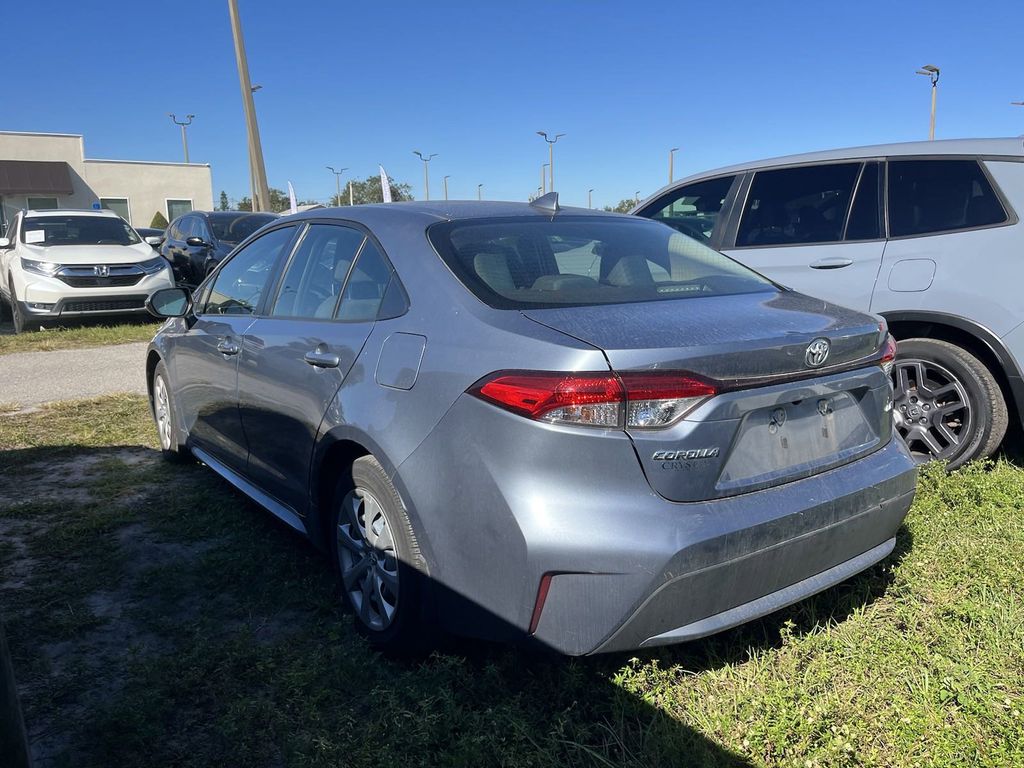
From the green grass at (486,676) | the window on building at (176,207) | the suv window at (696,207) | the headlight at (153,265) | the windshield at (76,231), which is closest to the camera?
the green grass at (486,676)

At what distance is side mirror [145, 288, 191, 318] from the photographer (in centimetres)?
450

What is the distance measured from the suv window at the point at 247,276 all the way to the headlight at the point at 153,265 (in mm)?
8055

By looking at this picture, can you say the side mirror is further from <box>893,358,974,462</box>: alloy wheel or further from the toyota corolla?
<box>893,358,974,462</box>: alloy wheel

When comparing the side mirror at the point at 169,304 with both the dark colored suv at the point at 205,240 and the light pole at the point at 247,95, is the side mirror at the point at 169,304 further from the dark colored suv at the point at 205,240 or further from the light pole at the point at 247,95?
the light pole at the point at 247,95

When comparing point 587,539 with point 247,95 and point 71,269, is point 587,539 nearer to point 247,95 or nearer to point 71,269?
point 71,269

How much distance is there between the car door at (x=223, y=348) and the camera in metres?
3.80

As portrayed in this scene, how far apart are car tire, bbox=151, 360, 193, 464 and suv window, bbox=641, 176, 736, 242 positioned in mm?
3430

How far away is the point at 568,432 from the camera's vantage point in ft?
7.00

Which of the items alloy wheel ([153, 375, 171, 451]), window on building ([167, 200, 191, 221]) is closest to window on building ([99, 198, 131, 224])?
window on building ([167, 200, 191, 221])

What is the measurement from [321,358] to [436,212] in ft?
2.49

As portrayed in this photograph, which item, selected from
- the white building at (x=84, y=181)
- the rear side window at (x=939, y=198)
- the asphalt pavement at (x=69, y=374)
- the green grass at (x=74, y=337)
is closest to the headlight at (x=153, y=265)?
the green grass at (x=74, y=337)

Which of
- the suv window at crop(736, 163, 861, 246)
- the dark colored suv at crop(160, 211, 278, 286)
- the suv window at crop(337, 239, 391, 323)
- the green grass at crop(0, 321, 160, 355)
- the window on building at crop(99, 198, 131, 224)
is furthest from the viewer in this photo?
the window on building at crop(99, 198, 131, 224)

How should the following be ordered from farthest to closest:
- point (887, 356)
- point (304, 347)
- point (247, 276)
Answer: point (247, 276), point (304, 347), point (887, 356)

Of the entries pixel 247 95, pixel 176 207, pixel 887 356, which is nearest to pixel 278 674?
pixel 887 356
